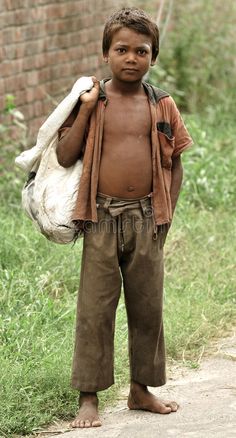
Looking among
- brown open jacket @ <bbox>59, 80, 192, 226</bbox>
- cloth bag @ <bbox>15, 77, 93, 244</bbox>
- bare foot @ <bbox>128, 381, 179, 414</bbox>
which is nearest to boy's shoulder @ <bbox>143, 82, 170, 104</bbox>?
brown open jacket @ <bbox>59, 80, 192, 226</bbox>

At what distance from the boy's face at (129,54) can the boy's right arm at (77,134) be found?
0.14 metres

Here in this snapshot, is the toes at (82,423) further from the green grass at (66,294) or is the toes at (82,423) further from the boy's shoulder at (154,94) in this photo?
the boy's shoulder at (154,94)

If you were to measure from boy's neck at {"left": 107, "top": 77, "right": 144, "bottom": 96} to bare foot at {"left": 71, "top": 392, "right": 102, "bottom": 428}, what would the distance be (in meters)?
1.26

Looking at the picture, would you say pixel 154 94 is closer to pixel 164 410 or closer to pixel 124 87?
pixel 124 87

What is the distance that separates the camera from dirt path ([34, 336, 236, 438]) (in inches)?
171

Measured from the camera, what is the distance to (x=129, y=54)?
424 centimetres

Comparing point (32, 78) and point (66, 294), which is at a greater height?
point (32, 78)

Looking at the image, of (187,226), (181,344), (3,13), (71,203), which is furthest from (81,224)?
(3,13)

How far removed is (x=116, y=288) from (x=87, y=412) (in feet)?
1.76

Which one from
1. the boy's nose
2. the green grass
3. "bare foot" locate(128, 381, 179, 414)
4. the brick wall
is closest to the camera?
the boy's nose

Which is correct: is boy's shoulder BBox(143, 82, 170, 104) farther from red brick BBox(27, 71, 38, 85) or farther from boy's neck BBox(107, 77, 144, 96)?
red brick BBox(27, 71, 38, 85)

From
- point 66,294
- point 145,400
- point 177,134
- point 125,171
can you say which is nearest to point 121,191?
point 125,171

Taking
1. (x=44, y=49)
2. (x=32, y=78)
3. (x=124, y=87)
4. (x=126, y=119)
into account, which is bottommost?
(x=32, y=78)

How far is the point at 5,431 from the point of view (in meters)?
4.45
